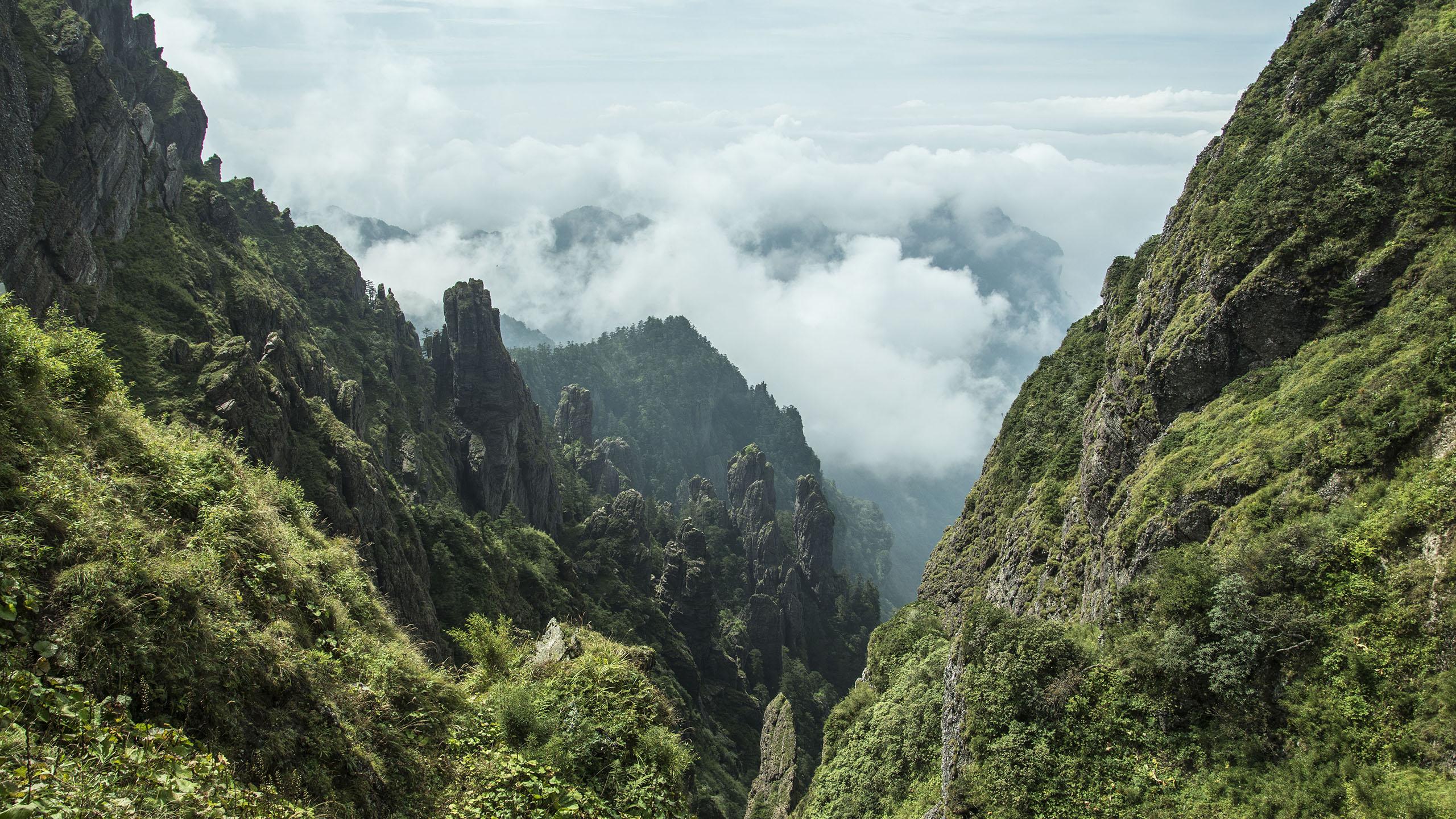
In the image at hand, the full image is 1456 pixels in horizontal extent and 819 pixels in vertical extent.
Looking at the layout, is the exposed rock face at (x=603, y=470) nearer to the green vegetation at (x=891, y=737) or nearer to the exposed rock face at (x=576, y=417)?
the exposed rock face at (x=576, y=417)

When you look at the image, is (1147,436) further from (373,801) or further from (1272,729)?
(373,801)

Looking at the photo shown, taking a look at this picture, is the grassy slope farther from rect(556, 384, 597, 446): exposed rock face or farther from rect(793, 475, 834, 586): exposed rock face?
rect(556, 384, 597, 446): exposed rock face

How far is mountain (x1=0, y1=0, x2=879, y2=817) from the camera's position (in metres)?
8.22

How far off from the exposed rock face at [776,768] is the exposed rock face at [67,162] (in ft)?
162

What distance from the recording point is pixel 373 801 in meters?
10.0

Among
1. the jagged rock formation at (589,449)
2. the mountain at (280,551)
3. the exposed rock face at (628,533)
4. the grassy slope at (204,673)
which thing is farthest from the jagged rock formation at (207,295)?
the jagged rock formation at (589,449)

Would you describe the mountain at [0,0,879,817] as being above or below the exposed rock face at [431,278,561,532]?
below

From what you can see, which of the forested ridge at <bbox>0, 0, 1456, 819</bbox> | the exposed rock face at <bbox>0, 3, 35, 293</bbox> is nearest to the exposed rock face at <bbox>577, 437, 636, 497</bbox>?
the forested ridge at <bbox>0, 0, 1456, 819</bbox>

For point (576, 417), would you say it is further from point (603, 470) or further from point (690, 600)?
point (690, 600)

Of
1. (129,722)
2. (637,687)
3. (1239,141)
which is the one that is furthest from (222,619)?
(1239,141)

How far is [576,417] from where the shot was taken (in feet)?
479

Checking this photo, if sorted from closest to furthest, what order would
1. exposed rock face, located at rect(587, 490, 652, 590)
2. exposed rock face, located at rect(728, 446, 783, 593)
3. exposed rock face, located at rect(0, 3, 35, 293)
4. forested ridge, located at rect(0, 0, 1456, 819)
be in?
forested ridge, located at rect(0, 0, 1456, 819) < exposed rock face, located at rect(0, 3, 35, 293) < exposed rock face, located at rect(587, 490, 652, 590) < exposed rock face, located at rect(728, 446, 783, 593)

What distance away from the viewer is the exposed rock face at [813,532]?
411 feet

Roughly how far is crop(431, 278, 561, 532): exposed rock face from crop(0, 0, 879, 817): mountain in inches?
14.2
